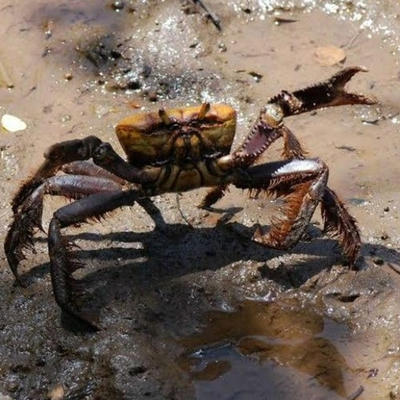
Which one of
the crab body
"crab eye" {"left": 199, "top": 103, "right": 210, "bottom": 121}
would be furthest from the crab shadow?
"crab eye" {"left": 199, "top": 103, "right": 210, "bottom": 121}

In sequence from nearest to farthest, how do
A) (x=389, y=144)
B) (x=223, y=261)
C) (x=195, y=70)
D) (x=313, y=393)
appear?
1. (x=313, y=393)
2. (x=223, y=261)
3. (x=389, y=144)
4. (x=195, y=70)

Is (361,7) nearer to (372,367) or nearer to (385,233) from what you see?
(385,233)

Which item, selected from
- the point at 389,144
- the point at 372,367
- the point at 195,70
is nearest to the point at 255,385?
the point at 372,367

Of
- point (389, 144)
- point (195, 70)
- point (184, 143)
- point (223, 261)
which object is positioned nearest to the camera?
point (184, 143)

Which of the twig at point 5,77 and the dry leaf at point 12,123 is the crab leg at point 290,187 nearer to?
the dry leaf at point 12,123

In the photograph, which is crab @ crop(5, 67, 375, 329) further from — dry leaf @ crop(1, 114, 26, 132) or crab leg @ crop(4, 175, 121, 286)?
dry leaf @ crop(1, 114, 26, 132)

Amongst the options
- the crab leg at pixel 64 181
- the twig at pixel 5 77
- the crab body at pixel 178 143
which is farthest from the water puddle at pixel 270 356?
the twig at pixel 5 77

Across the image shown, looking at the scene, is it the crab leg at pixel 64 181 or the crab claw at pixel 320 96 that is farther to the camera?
the crab claw at pixel 320 96
